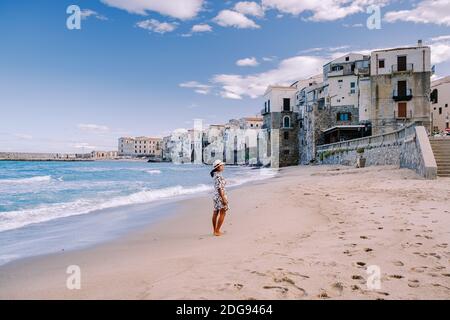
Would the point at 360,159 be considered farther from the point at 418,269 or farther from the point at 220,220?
the point at 418,269

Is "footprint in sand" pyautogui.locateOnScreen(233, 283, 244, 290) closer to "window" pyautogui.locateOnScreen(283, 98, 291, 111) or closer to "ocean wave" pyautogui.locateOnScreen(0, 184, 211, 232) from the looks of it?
"ocean wave" pyautogui.locateOnScreen(0, 184, 211, 232)

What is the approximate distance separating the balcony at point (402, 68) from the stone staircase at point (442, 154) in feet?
91.8

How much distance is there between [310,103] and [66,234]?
159 feet

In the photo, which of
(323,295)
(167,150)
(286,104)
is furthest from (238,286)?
(167,150)

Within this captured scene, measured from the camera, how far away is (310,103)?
51.5 meters

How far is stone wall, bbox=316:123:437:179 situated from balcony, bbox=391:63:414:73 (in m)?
12.9

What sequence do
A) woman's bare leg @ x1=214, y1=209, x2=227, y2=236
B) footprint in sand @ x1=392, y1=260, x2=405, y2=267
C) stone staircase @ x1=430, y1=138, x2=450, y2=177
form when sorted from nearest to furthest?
footprint in sand @ x1=392, y1=260, x2=405, y2=267, woman's bare leg @ x1=214, y1=209, x2=227, y2=236, stone staircase @ x1=430, y1=138, x2=450, y2=177

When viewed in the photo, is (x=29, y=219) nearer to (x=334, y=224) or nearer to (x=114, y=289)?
(x=114, y=289)

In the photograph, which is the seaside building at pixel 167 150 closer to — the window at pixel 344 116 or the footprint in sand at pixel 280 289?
the window at pixel 344 116

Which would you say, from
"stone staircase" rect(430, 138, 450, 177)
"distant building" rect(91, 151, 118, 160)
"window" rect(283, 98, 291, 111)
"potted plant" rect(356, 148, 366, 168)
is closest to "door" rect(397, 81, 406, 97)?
"potted plant" rect(356, 148, 366, 168)

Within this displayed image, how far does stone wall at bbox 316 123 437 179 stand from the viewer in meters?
13.7

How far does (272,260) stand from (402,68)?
1713 inches

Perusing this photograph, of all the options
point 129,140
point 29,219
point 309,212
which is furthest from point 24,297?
point 129,140

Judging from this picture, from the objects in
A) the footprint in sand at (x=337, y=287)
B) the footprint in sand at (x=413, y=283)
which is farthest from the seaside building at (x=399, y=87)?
the footprint in sand at (x=337, y=287)
